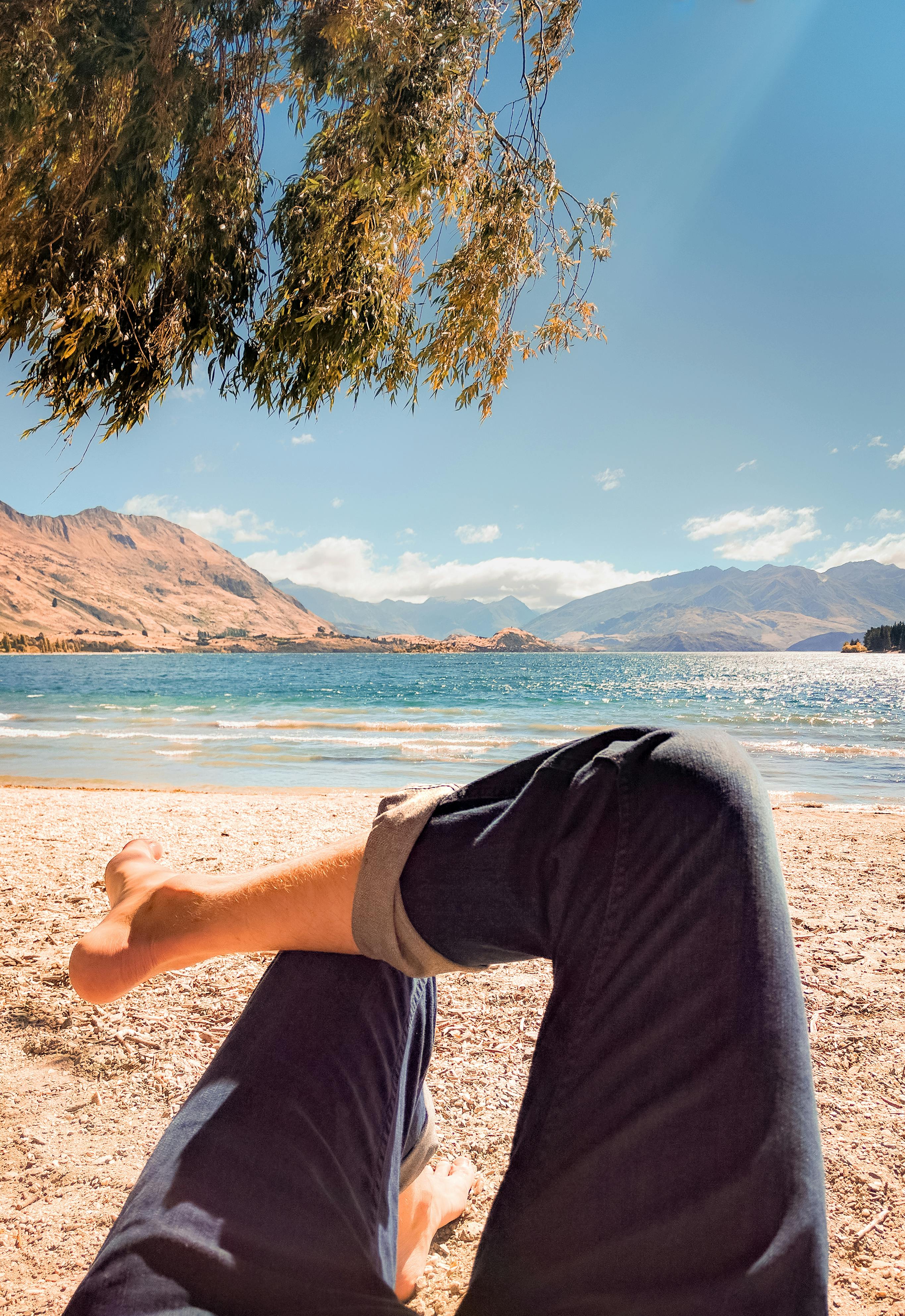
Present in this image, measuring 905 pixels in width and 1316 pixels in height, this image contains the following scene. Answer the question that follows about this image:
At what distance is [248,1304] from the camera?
68cm

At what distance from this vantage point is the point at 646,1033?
0.65 m

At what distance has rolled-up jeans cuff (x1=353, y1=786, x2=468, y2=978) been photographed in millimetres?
772

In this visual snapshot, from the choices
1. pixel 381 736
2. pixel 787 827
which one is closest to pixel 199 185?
pixel 787 827

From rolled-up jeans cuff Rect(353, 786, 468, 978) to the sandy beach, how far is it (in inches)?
40.3

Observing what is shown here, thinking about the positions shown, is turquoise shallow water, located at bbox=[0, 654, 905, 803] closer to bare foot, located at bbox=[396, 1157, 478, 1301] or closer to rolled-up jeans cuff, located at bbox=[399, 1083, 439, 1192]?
rolled-up jeans cuff, located at bbox=[399, 1083, 439, 1192]

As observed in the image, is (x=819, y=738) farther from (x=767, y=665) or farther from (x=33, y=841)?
(x=767, y=665)

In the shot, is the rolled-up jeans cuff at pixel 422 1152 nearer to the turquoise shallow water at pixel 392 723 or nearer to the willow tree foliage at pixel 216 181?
the turquoise shallow water at pixel 392 723

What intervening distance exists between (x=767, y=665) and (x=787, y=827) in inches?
3749

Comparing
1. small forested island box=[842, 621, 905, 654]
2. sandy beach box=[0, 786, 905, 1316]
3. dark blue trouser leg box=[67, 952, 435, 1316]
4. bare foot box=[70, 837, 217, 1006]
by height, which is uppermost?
small forested island box=[842, 621, 905, 654]

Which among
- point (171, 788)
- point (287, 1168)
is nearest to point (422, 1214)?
point (287, 1168)

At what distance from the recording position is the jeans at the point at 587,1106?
596 mm

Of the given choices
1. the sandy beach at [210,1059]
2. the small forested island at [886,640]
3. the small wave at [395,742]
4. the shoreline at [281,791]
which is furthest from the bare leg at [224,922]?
the small forested island at [886,640]

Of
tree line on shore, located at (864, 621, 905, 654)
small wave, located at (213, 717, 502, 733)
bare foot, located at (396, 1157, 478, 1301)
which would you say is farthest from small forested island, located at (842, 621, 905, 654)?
bare foot, located at (396, 1157, 478, 1301)

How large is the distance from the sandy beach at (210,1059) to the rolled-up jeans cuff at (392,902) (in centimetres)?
102
